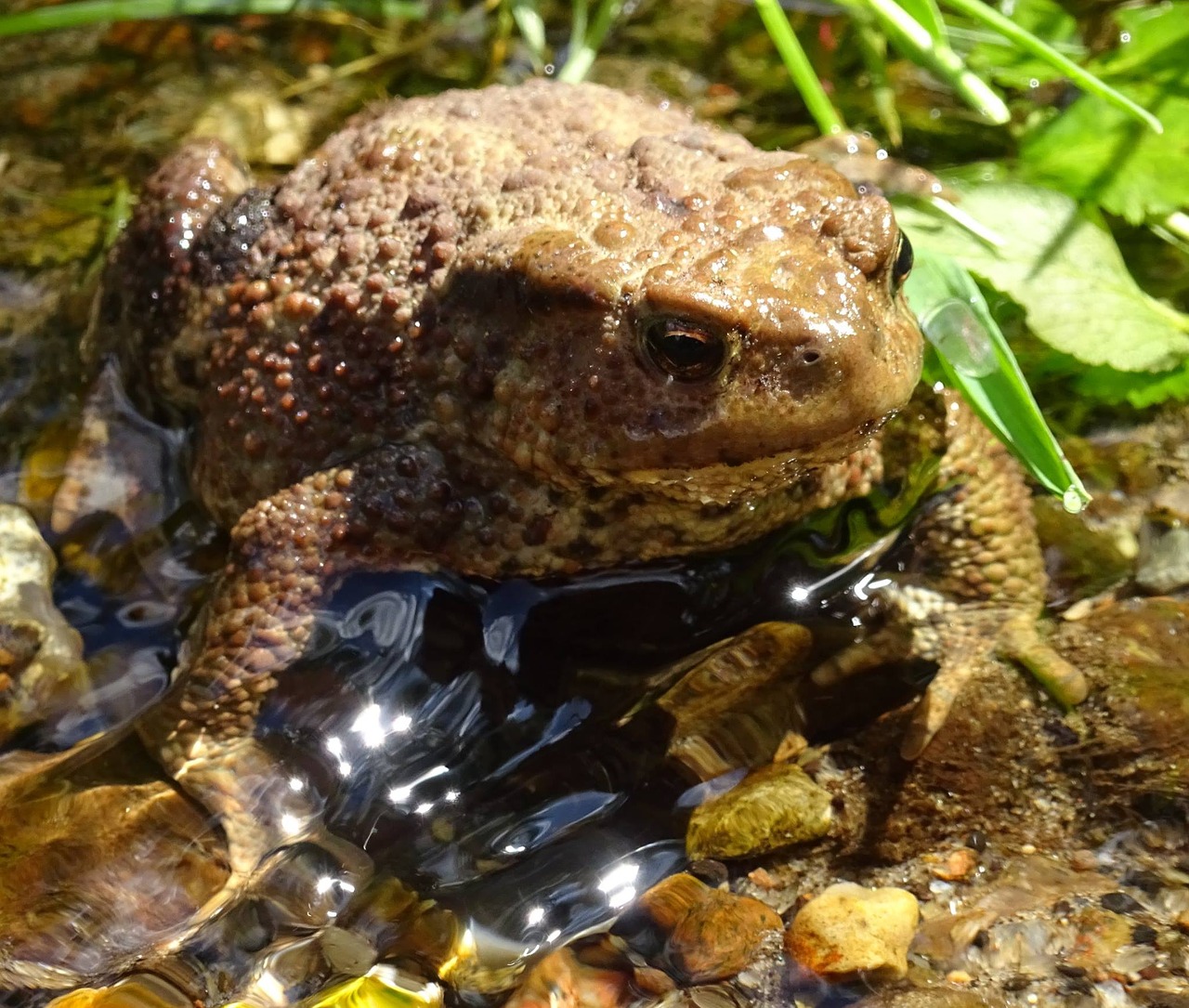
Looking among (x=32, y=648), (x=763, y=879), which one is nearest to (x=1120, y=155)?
(x=763, y=879)

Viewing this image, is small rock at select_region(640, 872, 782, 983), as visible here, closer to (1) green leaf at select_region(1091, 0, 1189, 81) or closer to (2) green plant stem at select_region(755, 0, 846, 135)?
(2) green plant stem at select_region(755, 0, 846, 135)

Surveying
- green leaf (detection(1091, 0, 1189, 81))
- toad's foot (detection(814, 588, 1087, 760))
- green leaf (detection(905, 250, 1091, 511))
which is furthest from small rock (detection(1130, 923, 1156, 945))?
green leaf (detection(1091, 0, 1189, 81))

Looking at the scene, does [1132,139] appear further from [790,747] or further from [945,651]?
[790,747]

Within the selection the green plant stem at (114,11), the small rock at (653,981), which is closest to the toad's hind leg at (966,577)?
the small rock at (653,981)

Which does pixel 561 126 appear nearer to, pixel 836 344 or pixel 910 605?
pixel 836 344

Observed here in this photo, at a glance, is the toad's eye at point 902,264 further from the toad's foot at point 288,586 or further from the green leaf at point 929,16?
the green leaf at point 929,16

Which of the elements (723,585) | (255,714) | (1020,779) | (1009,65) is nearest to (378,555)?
(255,714)

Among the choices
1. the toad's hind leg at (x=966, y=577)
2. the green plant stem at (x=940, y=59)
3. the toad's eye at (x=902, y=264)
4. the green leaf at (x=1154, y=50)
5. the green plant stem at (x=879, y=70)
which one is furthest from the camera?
the green plant stem at (x=879, y=70)
